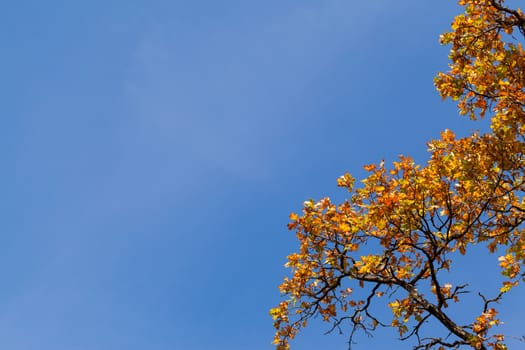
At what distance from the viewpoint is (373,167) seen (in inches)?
533

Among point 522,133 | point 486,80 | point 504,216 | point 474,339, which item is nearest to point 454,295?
point 474,339

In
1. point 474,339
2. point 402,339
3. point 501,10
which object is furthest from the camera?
point 501,10

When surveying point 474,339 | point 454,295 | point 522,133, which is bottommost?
point 474,339

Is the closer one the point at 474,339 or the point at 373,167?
the point at 474,339

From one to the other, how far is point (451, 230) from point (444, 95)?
399 cm

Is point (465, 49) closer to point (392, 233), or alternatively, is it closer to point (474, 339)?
point (392, 233)

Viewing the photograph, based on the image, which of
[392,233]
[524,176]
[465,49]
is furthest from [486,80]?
[392,233]

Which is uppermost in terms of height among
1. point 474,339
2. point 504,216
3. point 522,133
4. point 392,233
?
point 522,133

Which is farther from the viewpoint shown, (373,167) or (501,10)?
(501,10)

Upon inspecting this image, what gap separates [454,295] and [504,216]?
299 cm

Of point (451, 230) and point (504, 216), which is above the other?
point (504, 216)

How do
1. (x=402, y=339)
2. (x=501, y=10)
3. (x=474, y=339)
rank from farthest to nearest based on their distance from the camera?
(x=501, y=10) → (x=402, y=339) → (x=474, y=339)

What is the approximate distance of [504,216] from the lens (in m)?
14.8

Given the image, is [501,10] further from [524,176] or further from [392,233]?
[392,233]
